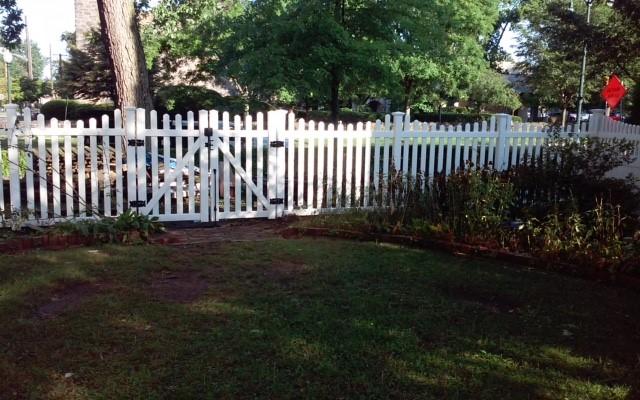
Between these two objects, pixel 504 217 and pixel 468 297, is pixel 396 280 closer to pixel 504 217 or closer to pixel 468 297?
pixel 468 297

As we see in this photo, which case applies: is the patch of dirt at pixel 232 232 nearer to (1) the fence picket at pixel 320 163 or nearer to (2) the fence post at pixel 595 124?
(1) the fence picket at pixel 320 163

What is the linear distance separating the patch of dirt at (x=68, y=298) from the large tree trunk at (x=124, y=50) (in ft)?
15.9

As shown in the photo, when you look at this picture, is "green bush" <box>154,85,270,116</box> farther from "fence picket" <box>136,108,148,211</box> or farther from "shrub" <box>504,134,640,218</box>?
"shrub" <box>504,134,640,218</box>

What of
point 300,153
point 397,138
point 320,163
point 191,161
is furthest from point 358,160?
point 191,161

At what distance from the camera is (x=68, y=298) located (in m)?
4.73

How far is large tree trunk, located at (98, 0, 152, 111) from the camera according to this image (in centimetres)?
891

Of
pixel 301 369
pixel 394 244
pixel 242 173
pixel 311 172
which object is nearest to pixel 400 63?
pixel 311 172

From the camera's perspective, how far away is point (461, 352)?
3836 mm

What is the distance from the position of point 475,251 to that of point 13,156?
5612mm

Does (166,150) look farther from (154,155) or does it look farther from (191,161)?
(191,161)

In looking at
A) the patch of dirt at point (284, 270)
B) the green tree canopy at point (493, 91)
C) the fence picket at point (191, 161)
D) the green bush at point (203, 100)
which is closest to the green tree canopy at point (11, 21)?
the green bush at point (203, 100)

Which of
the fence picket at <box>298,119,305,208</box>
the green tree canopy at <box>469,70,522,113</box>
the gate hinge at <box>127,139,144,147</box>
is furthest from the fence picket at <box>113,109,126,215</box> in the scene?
the green tree canopy at <box>469,70,522,113</box>

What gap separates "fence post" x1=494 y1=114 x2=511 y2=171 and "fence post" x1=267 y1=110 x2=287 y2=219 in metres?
3.70

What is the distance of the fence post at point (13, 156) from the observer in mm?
6914
